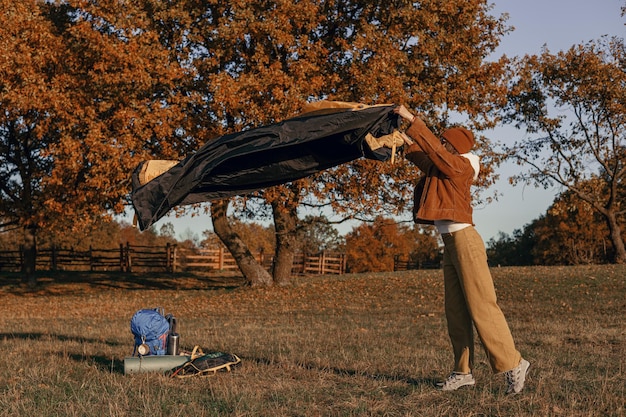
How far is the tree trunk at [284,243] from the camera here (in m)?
26.4

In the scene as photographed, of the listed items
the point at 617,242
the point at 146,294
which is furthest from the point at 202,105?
the point at 617,242

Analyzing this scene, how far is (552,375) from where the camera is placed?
7.57 m

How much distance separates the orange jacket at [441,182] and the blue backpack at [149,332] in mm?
3577

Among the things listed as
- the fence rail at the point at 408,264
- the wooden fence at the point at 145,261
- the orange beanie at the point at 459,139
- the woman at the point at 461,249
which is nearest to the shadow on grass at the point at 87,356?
the woman at the point at 461,249

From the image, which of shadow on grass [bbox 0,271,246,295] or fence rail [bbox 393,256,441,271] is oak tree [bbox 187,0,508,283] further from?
fence rail [bbox 393,256,441,271]

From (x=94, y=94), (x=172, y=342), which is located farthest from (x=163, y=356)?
(x=94, y=94)

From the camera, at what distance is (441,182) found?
6.60 meters

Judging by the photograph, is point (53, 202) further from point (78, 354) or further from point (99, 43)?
point (78, 354)

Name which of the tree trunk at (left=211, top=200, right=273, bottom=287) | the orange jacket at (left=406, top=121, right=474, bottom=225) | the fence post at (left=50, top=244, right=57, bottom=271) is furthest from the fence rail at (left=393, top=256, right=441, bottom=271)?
the orange jacket at (left=406, top=121, right=474, bottom=225)

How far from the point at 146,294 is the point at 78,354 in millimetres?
18275

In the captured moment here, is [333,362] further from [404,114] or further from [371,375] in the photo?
[404,114]

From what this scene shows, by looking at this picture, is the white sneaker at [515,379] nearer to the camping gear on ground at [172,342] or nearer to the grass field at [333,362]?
the grass field at [333,362]

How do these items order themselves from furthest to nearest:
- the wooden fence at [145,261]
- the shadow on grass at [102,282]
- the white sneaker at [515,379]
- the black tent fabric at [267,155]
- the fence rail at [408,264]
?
the fence rail at [408,264] < the wooden fence at [145,261] < the shadow on grass at [102,282] < the black tent fabric at [267,155] < the white sneaker at [515,379]

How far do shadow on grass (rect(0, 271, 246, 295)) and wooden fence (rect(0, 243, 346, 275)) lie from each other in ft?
16.9
